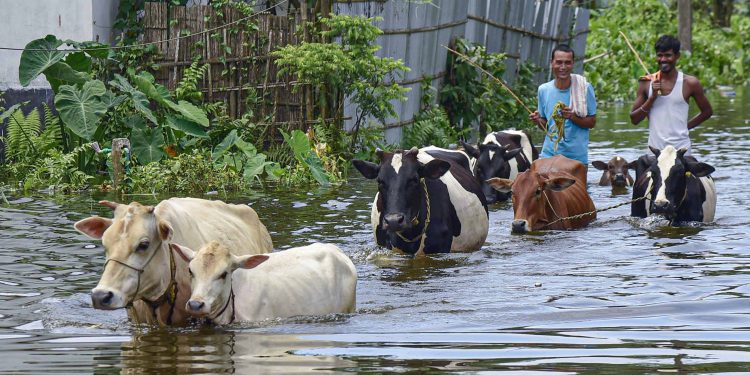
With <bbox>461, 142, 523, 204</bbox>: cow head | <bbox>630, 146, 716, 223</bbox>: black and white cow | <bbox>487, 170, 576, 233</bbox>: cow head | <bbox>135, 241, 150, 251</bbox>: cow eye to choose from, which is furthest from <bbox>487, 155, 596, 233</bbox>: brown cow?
<bbox>135, 241, 150, 251</bbox>: cow eye

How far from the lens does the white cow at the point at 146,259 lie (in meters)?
8.06

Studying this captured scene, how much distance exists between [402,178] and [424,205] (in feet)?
A: 1.55

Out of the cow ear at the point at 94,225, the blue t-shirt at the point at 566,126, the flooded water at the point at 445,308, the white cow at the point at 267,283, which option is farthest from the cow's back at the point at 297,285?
the blue t-shirt at the point at 566,126

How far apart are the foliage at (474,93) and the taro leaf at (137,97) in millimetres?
6965

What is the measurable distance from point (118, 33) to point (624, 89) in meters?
20.9

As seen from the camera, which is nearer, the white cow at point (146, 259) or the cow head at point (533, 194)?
the white cow at point (146, 259)

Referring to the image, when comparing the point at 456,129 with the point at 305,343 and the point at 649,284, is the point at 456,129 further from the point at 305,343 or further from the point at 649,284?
the point at 305,343

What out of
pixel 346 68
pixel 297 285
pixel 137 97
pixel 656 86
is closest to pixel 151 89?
pixel 137 97

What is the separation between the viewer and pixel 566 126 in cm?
1530

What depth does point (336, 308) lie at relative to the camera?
9.10 m

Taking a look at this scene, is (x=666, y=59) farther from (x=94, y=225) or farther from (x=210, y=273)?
(x=94, y=225)

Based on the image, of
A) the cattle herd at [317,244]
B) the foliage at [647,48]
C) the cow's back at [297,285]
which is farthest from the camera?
the foliage at [647,48]

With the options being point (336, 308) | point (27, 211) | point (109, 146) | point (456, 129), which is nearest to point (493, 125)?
point (456, 129)

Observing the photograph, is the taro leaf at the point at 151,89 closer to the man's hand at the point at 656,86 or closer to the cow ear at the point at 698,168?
the man's hand at the point at 656,86
